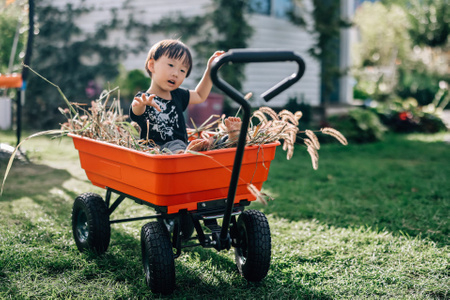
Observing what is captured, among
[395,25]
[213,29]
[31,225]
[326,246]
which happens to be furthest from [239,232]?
[395,25]

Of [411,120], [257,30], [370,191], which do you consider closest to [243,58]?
[370,191]

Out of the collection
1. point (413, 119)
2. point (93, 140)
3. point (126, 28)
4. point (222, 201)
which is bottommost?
point (413, 119)

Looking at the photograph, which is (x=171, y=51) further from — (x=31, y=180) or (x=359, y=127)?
(x=359, y=127)

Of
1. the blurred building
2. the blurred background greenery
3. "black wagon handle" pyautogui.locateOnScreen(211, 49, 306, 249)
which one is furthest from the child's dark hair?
the blurred building

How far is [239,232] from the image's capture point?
2568mm

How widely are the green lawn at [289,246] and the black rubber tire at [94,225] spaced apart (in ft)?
0.22

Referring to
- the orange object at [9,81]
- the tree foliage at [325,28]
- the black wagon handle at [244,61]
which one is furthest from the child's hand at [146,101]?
the tree foliage at [325,28]

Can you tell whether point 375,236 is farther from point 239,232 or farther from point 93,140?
point 93,140

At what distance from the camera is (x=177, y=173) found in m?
2.16

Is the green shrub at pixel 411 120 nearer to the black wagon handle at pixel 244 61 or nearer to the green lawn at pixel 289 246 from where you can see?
the green lawn at pixel 289 246

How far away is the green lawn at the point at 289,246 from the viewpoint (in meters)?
2.37

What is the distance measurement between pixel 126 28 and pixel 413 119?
6014 millimetres

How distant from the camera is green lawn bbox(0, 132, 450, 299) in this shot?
2365 mm

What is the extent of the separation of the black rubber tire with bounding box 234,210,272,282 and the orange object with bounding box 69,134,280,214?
14 centimetres
